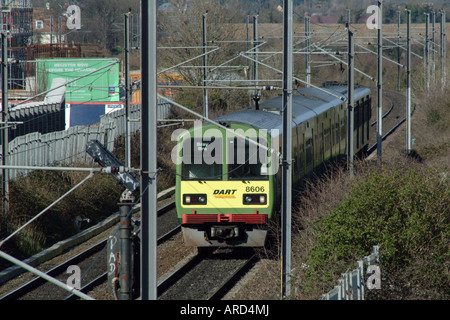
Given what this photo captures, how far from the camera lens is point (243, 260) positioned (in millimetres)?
14328

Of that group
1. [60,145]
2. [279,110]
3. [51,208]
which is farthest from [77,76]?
[279,110]

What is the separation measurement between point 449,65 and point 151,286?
34687mm

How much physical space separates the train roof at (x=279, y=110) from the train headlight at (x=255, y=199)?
1.30 metres

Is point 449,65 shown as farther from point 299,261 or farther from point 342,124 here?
point 299,261

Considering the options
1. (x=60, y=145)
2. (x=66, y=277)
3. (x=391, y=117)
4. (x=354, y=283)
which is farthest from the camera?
(x=391, y=117)

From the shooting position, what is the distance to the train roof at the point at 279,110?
46.6 ft

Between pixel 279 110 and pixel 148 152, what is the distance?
32.5ft

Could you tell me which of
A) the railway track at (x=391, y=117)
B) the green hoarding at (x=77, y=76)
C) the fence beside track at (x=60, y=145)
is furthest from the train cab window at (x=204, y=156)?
the green hoarding at (x=77, y=76)

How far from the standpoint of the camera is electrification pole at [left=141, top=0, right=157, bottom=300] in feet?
23.2

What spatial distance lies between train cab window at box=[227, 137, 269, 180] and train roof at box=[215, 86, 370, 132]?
0.46 m

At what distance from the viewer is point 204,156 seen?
13469 millimetres

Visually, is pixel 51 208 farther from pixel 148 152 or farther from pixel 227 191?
pixel 148 152

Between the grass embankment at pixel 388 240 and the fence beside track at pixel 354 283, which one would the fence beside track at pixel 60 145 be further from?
the fence beside track at pixel 354 283
